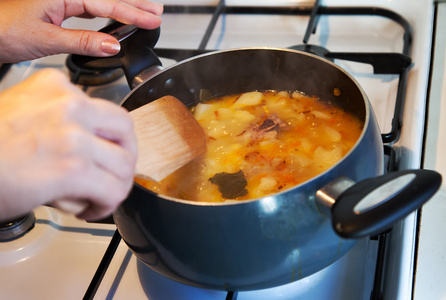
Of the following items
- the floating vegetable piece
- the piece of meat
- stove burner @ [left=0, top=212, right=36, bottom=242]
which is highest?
the piece of meat

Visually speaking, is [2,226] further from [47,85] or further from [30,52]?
[47,85]

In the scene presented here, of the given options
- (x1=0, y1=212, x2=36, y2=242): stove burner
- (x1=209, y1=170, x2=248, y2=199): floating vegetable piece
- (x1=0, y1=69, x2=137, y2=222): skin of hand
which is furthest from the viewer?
(x1=0, y1=212, x2=36, y2=242): stove burner

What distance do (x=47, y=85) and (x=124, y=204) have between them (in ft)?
0.76

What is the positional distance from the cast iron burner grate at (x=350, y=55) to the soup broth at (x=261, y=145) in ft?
0.38

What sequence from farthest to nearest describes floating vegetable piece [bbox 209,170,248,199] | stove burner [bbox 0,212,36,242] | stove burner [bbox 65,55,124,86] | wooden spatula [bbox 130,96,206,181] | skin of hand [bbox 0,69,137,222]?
stove burner [bbox 65,55,124,86] → stove burner [bbox 0,212,36,242] → floating vegetable piece [bbox 209,170,248,199] → wooden spatula [bbox 130,96,206,181] → skin of hand [bbox 0,69,137,222]

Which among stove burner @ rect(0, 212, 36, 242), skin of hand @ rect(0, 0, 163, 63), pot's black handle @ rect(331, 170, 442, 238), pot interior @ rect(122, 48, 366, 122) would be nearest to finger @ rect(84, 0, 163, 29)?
skin of hand @ rect(0, 0, 163, 63)

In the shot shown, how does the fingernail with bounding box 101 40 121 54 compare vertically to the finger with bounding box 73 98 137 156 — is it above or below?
below

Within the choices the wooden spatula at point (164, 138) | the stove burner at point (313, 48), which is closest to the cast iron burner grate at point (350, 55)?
the stove burner at point (313, 48)

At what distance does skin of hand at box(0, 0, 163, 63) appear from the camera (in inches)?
40.1

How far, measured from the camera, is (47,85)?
54cm

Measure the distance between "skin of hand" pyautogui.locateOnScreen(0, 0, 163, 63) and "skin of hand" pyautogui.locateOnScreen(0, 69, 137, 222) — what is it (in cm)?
49

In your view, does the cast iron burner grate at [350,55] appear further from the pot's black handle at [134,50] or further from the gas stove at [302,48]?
the pot's black handle at [134,50]

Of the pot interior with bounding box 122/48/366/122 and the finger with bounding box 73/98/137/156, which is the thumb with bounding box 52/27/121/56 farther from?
the finger with bounding box 73/98/137/156

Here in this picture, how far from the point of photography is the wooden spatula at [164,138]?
0.73 meters
